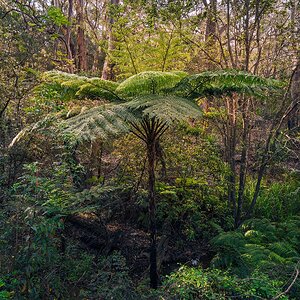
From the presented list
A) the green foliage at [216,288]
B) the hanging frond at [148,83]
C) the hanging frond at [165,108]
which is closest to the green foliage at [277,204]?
the green foliage at [216,288]

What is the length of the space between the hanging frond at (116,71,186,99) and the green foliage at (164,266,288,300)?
188cm

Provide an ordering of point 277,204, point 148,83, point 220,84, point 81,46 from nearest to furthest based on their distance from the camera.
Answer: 1. point 148,83
2. point 220,84
3. point 277,204
4. point 81,46

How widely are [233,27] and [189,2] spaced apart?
86 cm

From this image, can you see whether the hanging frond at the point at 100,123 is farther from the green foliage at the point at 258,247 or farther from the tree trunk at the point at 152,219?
the green foliage at the point at 258,247

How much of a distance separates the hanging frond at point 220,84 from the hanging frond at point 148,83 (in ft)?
0.37

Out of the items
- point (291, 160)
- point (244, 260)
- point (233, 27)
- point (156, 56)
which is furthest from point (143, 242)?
point (291, 160)

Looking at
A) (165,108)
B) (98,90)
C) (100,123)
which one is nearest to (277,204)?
(165,108)

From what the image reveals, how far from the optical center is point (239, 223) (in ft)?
15.0

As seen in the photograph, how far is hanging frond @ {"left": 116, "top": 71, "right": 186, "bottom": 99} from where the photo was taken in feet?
9.50

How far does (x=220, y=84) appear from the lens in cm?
316

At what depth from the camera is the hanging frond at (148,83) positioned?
114 inches

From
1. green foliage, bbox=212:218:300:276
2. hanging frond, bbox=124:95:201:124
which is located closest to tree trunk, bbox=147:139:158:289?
hanging frond, bbox=124:95:201:124

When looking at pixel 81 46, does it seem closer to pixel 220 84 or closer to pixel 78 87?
pixel 78 87

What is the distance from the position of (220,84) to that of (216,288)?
206 cm
